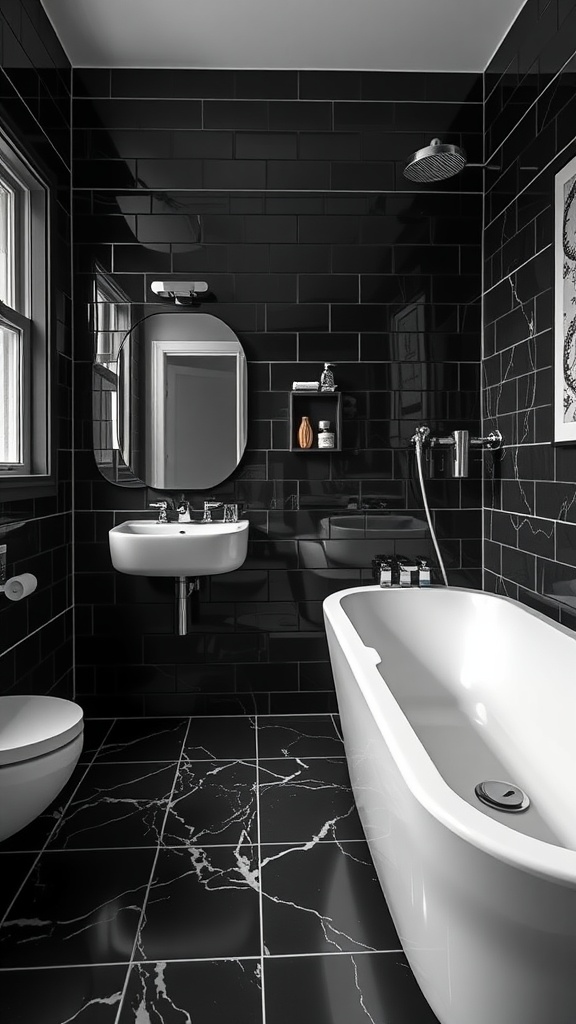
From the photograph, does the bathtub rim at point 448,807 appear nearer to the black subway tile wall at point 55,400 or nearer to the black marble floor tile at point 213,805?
the black marble floor tile at point 213,805

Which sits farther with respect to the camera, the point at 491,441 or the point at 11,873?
the point at 491,441

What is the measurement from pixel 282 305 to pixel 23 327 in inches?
47.5

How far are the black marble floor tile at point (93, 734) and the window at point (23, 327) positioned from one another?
1.22m

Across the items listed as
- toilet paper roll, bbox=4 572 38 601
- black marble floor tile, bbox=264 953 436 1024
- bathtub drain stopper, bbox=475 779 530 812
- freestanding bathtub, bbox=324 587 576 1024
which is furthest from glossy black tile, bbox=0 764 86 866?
bathtub drain stopper, bbox=475 779 530 812

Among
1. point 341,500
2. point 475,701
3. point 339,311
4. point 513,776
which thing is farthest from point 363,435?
point 513,776

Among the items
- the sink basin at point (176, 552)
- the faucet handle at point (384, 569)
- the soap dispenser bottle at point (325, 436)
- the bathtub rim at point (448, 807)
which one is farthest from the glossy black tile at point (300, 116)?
the bathtub rim at point (448, 807)

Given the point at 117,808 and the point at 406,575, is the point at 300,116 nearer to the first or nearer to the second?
the point at 406,575

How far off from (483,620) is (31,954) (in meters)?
1.92

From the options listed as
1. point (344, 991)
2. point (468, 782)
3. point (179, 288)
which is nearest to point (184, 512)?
point (179, 288)

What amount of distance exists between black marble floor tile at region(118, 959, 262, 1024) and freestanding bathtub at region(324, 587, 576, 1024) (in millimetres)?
393

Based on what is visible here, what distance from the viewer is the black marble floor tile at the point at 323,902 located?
1.75 metres

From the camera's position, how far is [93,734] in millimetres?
3137

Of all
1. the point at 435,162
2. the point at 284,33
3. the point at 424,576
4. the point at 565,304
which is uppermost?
the point at 284,33

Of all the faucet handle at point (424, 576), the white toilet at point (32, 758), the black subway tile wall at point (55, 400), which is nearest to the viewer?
the white toilet at point (32, 758)
